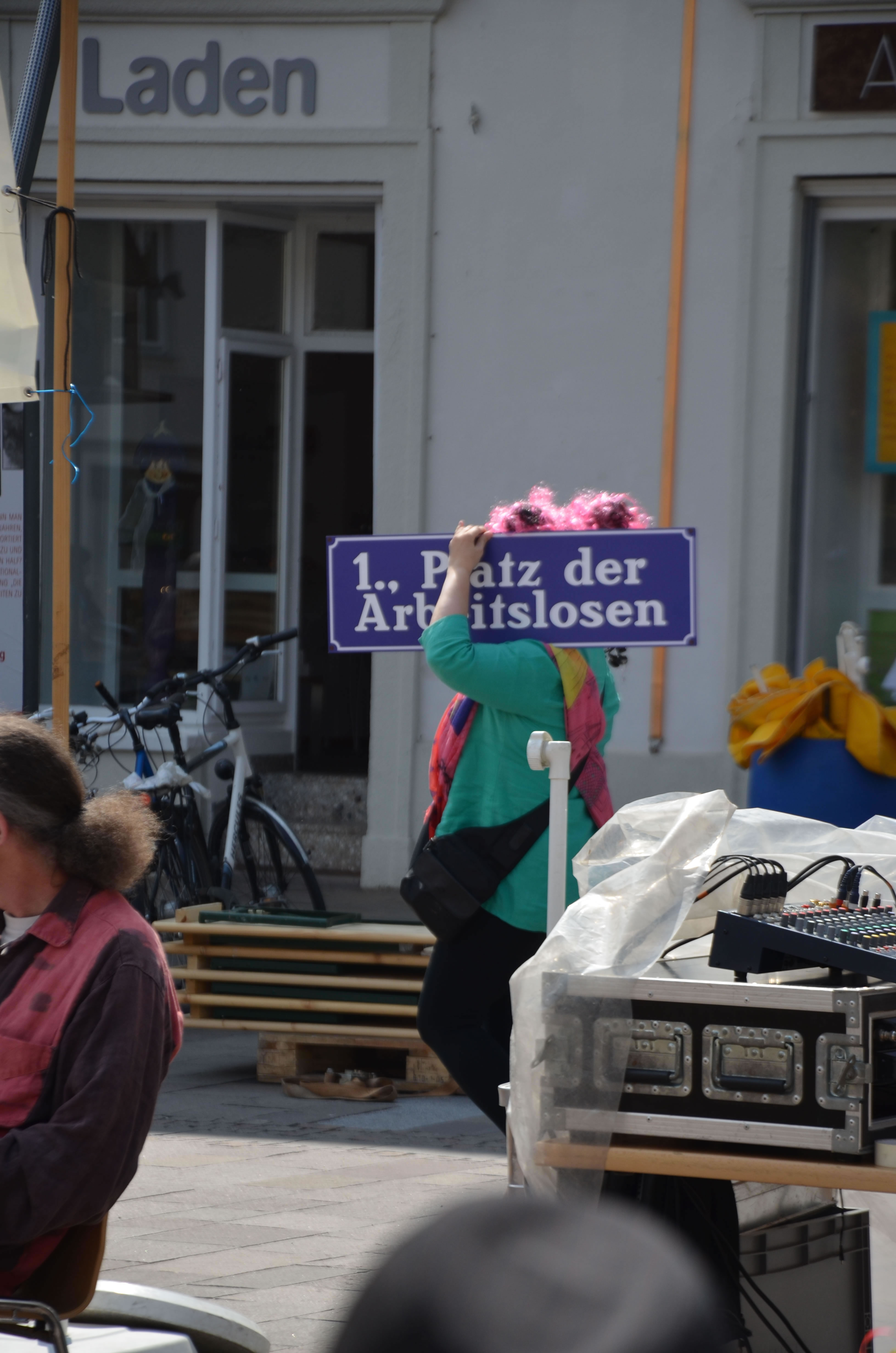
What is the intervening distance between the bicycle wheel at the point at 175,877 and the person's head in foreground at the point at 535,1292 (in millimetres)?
7430

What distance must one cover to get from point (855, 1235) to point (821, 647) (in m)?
6.34

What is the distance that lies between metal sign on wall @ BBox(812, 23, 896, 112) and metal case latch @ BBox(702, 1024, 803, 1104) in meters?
7.54

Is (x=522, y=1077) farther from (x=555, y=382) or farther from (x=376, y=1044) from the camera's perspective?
(x=555, y=382)

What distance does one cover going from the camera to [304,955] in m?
6.86

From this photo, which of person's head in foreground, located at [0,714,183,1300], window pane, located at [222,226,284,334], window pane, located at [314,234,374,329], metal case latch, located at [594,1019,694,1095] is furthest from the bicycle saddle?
metal case latch, located at [594,1019,694,1095]

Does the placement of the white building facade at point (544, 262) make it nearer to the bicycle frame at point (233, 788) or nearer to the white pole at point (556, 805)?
the bicycle frame at point (233, 788)

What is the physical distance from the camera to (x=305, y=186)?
33.5 feet

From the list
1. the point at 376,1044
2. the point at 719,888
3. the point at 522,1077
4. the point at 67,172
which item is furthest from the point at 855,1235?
the point at 67,172

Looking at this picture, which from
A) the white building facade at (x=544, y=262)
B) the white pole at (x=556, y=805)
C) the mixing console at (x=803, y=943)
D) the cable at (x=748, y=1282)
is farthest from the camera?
the white building facade at (x=544, y=262)

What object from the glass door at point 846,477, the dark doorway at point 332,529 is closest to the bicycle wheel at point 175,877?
the dark doorway at point 332,529

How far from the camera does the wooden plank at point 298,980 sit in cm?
668

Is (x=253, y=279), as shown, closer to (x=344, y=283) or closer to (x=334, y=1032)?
(x=344, y=283)

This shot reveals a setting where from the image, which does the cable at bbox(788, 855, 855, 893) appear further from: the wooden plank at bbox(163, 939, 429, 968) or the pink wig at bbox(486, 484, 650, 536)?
the wooden plank at bbox(163, 939, 429, 968)

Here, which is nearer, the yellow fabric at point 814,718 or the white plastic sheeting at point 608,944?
the white plastic sheeting at point 608,944
